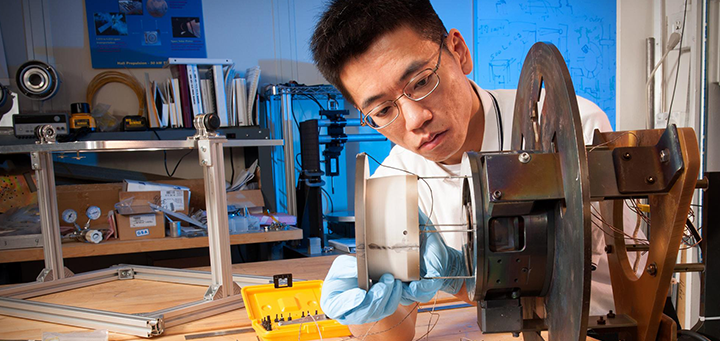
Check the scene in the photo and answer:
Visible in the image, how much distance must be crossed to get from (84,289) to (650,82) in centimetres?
254

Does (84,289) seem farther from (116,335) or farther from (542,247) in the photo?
(542,247)

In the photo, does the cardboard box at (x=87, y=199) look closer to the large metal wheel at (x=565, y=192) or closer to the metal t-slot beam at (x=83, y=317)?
the metal t-slot beam at (x=83, y=317)

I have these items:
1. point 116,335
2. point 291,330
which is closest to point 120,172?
point 116,335

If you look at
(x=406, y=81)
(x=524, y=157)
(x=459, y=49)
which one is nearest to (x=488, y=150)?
(x=459, y=49)

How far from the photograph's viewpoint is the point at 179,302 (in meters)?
1.39

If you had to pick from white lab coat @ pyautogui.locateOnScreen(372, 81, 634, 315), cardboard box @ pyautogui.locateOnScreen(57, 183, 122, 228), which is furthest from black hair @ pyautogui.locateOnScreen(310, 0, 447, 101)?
cardboard box @ pyautogui.locateOnScreen(57, 183, 122, 228)

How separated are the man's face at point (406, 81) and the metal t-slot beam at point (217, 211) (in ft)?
2.01

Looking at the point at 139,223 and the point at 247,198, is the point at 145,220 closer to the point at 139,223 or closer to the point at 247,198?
the point at 139,223

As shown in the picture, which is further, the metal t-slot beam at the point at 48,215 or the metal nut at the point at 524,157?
the metal t-slot beam at the point at 48,215

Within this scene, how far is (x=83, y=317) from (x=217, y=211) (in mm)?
448

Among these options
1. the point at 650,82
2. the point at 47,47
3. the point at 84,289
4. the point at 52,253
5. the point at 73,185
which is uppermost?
the point at 47,47

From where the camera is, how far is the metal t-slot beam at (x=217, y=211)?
4.76 feet

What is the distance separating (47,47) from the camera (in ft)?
9.64

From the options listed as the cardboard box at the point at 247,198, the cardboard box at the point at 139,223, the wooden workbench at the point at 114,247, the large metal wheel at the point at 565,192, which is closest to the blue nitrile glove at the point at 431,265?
the large metal wheel at the point at 565,192
